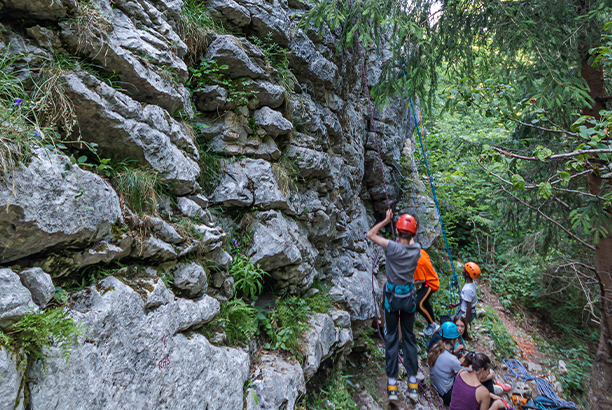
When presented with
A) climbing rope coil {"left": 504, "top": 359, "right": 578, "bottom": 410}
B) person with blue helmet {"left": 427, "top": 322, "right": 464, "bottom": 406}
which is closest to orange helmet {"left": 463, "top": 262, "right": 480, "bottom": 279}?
person with blue helmet {"left": 427, "top": 322, "right": 464, "bottom": 406}

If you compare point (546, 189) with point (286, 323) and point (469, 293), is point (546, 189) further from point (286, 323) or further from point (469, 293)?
point (469, 293)

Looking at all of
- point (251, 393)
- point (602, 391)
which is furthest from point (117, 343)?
point (602, 391)

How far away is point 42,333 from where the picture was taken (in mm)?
1770

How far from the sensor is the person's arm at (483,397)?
4203mm

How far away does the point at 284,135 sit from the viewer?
519 centimetres

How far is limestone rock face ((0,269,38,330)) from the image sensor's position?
170cm

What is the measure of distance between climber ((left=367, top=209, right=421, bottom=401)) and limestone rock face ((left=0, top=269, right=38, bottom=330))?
3.67 m

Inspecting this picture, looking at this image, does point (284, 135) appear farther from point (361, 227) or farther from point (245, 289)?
point (361, 227)

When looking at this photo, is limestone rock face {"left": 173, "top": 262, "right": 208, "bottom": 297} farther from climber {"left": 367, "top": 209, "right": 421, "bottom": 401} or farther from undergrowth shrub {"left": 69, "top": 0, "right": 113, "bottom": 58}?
climber {"left": 367, "top": 209, "right": 421, "bottom": 401}

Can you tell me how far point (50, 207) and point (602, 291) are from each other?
311 inches

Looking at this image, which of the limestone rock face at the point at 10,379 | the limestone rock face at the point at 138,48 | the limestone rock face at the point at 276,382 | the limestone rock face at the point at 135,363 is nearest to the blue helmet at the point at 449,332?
the limestone rock face at the point at 276,382

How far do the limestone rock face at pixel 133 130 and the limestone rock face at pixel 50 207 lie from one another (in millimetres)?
634

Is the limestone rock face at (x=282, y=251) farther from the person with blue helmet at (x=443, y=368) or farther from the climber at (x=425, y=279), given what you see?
the person with blue helmet at (x=443, y=368)

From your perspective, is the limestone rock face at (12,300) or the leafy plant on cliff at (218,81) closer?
the limestone rock face at (12,300)
